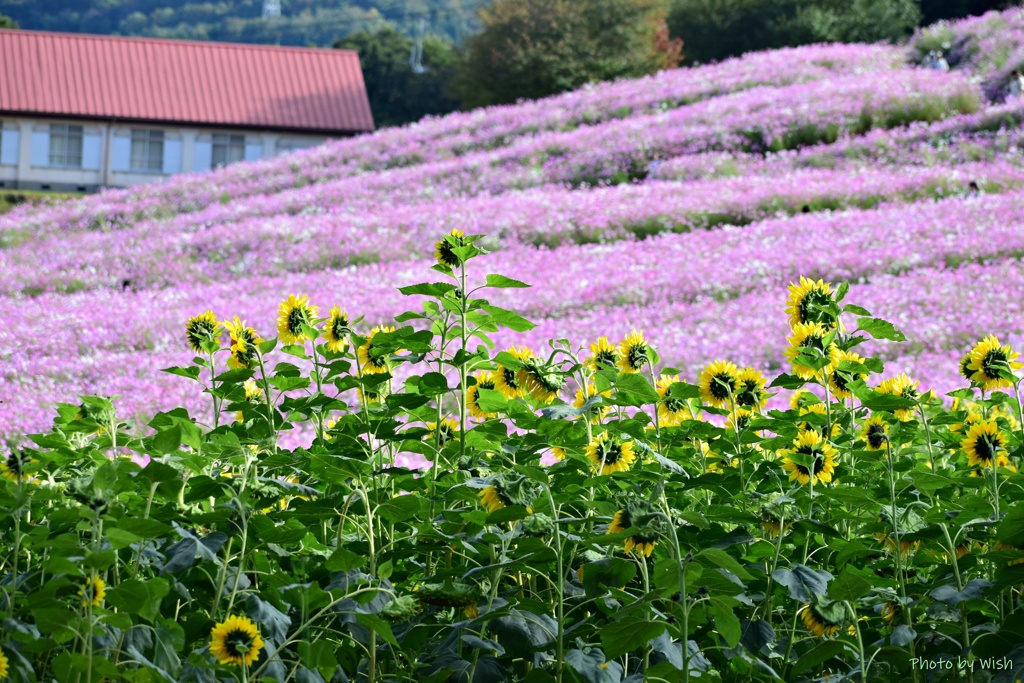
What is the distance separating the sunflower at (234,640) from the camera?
6.48ft

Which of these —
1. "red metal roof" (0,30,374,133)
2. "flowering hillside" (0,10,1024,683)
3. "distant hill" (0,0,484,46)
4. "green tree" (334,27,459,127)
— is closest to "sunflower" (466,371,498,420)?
"flowering hillside" (0,10,1024,683)

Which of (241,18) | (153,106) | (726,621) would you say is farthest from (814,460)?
(241,18)

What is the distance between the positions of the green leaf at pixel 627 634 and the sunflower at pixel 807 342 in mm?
1189

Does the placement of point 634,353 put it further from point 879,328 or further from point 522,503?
point 522,503

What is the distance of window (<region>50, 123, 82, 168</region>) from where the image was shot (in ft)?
126

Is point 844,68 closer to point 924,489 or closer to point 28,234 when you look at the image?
point 28,234

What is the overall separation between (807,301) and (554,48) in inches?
1224

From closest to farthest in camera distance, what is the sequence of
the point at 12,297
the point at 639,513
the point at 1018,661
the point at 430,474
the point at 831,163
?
1. the point at 639,513
2. the point at 1018,661
3. the point at 430,474
4. the point at 12,297
5. the point at 831,163

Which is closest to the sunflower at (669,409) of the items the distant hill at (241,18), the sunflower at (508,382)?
the sunflower at (508,382)

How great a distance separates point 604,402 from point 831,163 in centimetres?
1268

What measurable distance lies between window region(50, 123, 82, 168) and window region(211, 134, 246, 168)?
4575 millimetres

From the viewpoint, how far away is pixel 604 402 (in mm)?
2609

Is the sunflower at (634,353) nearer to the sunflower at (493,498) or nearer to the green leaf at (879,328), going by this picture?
the green leaf at (879,328)

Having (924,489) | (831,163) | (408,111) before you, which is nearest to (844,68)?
(831,163)
